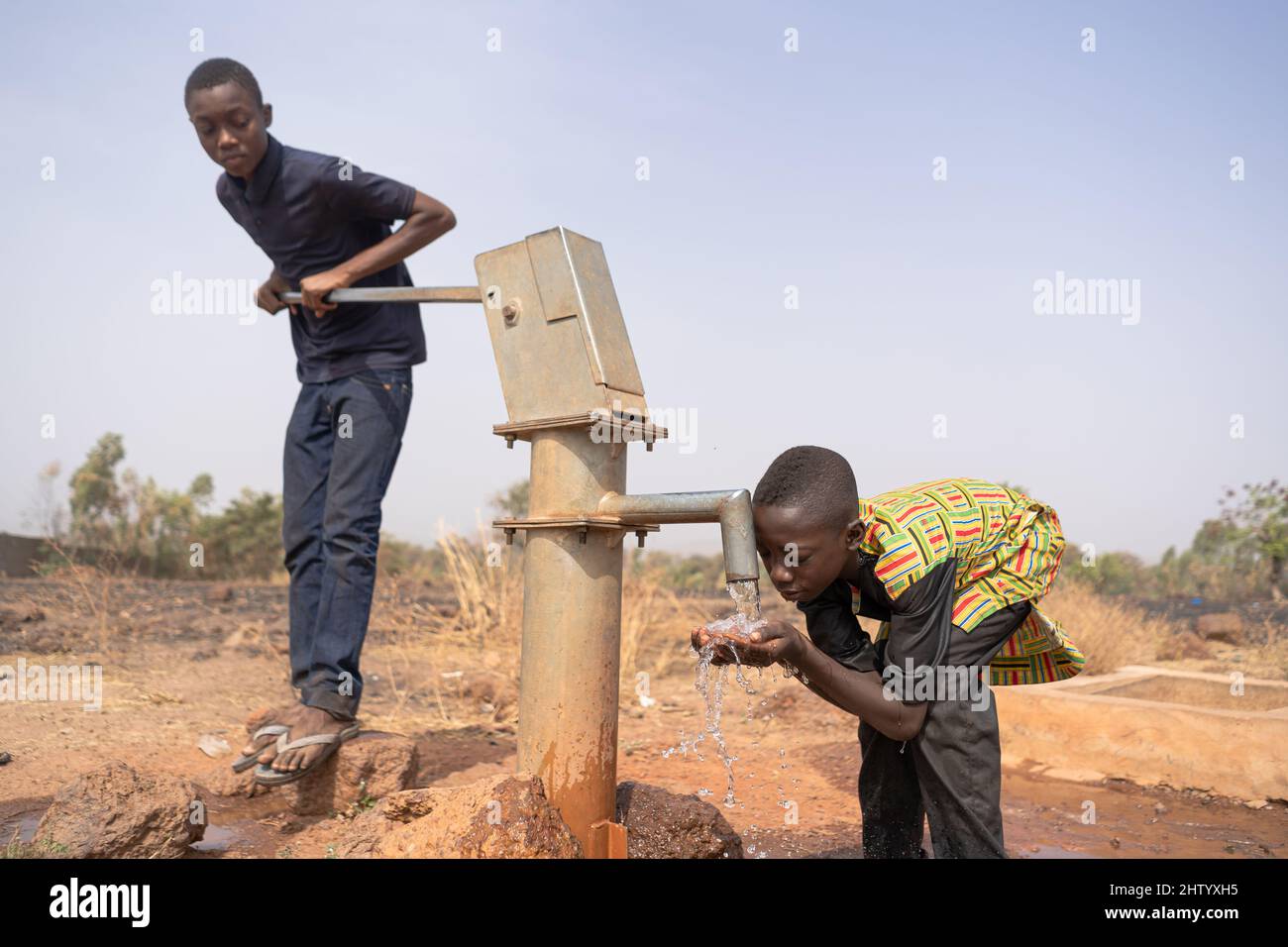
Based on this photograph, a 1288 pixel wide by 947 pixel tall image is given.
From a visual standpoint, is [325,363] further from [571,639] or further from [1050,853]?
[1050,853]

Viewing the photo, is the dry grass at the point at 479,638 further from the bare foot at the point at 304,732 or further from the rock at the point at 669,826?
the rock at the point at 669,826

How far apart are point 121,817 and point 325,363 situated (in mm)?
1446

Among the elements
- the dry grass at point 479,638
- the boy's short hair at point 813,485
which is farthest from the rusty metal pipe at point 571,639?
the dry grass at point 479,638

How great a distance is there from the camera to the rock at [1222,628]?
7.92 m

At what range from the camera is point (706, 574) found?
15883mm

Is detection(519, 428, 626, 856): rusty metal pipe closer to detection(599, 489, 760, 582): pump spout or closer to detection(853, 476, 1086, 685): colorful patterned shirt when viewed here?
detection(599, 489, 760, 582): pump spout

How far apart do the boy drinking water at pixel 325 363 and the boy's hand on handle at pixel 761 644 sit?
4.80ft

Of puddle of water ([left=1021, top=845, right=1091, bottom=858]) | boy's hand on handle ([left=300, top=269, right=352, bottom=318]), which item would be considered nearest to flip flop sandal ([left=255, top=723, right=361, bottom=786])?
boy's hand on handle ([left=300, top=269, right=352, bottom=318])

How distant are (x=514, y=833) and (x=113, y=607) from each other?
6.34m

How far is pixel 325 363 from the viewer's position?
126 inches
